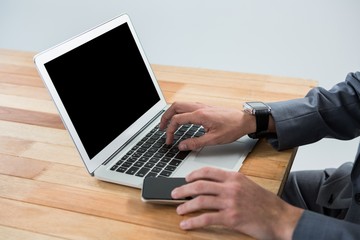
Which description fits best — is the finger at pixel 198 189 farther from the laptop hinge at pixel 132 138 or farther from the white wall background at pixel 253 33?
the white wall background at pixel 253 33

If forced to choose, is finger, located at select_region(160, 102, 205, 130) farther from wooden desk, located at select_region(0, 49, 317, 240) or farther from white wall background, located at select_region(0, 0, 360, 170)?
white wall background, located at select_region(0, 0, 360, 170)

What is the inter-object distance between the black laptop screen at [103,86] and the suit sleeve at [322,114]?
0.34m

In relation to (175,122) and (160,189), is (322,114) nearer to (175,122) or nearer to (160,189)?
(175,122)

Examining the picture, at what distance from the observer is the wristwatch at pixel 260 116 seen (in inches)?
47.2

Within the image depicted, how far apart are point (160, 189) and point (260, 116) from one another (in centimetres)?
37

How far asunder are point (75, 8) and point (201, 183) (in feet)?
6.57

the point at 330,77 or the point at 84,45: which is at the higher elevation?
the point at 84,45

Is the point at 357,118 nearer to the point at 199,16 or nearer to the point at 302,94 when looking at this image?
the point at 302,94

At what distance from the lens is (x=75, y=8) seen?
2.70 metres

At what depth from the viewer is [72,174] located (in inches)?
42.1

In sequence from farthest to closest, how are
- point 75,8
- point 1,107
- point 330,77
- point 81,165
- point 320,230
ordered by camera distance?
point 75,8 < point 330,77 < point 1,107 < point 81,165 < point 320,230

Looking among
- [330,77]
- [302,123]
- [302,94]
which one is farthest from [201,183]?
[330,77]

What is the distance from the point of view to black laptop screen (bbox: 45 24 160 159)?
1.06 m

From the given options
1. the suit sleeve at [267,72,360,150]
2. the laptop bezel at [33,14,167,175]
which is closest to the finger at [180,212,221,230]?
the laptop bezel at [33,14,167,175]
